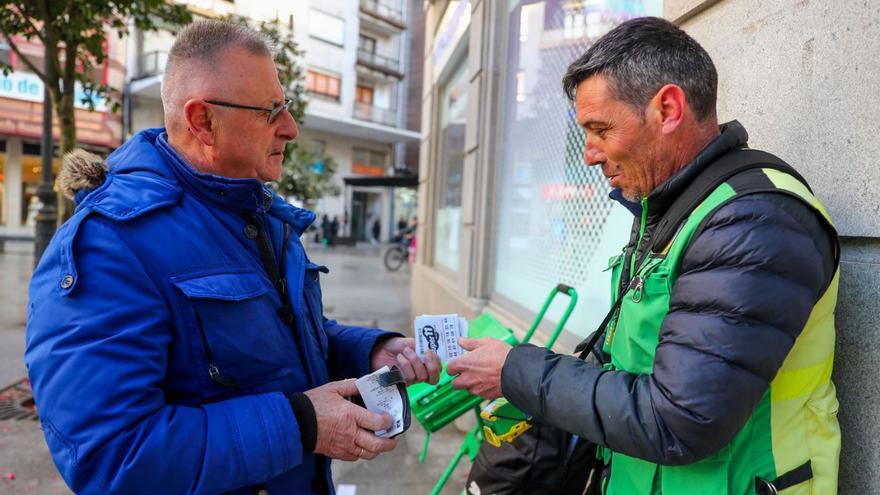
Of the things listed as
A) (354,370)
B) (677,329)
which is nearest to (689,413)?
(677,329)

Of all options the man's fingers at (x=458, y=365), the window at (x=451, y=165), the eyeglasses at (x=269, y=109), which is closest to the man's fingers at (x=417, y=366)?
the man's fingers at (x=458, y=365)

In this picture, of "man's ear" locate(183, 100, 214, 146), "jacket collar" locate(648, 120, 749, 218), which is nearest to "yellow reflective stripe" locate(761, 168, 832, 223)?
"jacket collar" locate(648, 120, 749, 218)

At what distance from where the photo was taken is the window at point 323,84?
26719 millimetres

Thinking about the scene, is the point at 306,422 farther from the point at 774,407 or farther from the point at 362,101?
the point at 362,101

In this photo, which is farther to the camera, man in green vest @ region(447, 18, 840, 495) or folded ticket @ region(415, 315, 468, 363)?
folded ticket @ region(415, 315, 468, 363)

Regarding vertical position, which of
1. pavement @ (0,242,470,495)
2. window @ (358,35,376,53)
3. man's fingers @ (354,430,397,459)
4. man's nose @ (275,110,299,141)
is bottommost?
pavement @ (0,242,470,495)

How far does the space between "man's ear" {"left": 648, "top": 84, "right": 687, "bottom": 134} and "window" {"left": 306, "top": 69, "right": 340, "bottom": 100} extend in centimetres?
2693

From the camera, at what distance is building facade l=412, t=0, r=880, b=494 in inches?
55.4

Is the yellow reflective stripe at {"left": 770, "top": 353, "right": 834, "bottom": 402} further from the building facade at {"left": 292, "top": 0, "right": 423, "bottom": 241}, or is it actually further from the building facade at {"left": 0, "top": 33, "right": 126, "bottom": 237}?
the building facade at {"left": 292, "top": 0, "right": 423, "bottom": 241}

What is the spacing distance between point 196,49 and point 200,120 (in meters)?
0.18

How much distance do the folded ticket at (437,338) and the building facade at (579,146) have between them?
109 cm

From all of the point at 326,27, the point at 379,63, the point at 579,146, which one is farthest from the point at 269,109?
the point at 379,63

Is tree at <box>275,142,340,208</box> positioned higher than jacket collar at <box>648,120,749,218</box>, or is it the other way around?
tree at <box>275,142,340,208</box>

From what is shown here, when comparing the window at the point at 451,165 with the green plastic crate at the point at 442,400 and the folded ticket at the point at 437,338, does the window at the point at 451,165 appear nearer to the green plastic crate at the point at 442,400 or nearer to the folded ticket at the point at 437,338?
the green plastic crate at the point at 442,400
